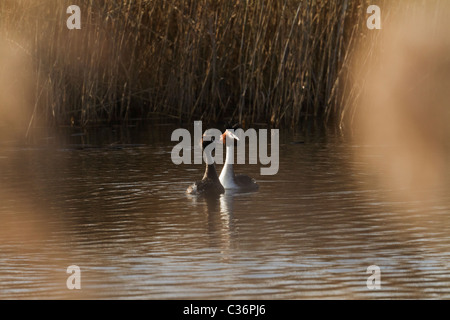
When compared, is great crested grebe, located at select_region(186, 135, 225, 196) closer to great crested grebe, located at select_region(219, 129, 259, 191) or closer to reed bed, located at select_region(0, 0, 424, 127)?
great crested grebe, located at select_region(219, 129, 259, 191)

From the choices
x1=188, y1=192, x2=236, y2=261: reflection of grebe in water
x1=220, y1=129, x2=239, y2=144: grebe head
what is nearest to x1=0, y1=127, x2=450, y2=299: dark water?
x1=188, y1=192, x2=236, y2=261: reflection of grebe in water

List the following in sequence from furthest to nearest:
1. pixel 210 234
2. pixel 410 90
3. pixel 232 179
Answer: pixel 410 90, pixel 232 179, pixel 210 234

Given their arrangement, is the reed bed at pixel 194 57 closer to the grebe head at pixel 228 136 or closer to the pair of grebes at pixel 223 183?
the grebe head at pixel 228 136

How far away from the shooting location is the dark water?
198 inches

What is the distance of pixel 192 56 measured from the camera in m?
12.9

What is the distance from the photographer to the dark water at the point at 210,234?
16.5 ft

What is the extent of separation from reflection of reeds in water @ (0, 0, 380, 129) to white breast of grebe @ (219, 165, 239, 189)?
3.32 meters

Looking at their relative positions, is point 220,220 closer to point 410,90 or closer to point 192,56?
point 410,90

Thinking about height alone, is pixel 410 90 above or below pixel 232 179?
above

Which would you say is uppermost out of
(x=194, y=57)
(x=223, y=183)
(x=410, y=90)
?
(x=194, y=57)

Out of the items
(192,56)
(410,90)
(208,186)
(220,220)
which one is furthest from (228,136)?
(192,56)

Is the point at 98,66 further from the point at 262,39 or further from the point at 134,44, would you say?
the point at 262,39

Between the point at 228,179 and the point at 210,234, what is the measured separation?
218cm

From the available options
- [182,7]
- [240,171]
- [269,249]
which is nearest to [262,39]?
[182,7]
